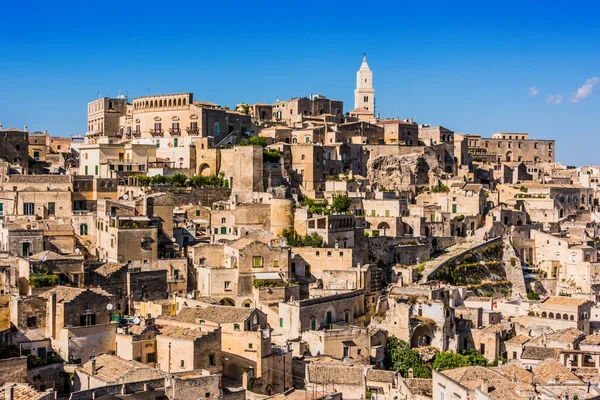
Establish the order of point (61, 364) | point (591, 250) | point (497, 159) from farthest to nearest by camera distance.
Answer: point (497, 159)
point (591, 250)
point (61, 364)

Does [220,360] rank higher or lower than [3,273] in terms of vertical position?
lower

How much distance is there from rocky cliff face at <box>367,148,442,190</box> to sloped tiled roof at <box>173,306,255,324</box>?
94.0 feet

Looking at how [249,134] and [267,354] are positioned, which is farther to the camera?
[249,134]

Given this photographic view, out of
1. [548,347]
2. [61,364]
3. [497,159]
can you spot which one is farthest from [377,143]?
[61,364]

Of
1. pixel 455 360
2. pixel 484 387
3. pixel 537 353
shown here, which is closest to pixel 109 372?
pixel 484 387

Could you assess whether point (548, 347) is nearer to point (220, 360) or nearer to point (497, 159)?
point (220, 360)

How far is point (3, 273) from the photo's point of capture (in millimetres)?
33469

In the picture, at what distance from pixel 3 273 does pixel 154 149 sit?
22.5 m

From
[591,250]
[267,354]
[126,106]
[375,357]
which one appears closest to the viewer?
[267,354]

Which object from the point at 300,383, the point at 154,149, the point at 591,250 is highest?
the point at 154,149

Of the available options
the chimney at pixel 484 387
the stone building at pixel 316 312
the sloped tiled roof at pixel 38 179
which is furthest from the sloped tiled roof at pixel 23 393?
the sloped tiled roof at pixel 38 179

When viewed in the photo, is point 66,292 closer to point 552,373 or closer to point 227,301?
point 227,301

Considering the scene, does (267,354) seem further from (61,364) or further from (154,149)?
(154,149)

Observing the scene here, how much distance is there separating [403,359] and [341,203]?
14.9m
